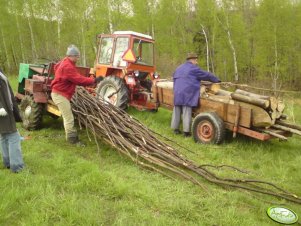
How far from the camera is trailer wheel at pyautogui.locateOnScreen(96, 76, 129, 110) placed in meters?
8.49

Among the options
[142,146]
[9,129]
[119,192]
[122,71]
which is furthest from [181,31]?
[119,192]

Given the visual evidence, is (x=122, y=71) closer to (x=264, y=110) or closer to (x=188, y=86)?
(x=188, y=86)

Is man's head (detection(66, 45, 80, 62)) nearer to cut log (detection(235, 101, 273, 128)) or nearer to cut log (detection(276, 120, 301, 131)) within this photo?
cut log (detection(235, 101, 273, 128))

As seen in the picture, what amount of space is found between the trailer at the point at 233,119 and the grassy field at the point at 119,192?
1.42 ft

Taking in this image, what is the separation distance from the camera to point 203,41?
1059 inches

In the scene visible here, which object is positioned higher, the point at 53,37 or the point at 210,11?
the point at 210,11

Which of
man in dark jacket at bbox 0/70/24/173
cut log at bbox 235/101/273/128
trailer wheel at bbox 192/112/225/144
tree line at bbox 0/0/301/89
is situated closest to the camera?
man in dark jacket at bbox 0/70/24/173

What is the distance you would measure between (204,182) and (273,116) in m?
2.24

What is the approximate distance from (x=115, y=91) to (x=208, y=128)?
10.1ft

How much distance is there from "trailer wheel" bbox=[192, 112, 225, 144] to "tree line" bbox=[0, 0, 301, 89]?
14.4 metres

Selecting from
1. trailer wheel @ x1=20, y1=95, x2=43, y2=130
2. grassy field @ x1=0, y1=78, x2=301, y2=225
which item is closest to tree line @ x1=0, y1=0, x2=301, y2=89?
trailer wheel @ x1=20, y1=95, x2=43, y2=130

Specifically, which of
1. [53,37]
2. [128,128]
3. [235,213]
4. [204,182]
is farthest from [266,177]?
[53,37]

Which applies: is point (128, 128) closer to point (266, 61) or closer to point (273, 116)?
point (273, 116)

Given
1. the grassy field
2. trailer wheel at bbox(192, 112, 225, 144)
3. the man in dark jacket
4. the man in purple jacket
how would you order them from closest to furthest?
1. the grassy field
2. the man in dark jacket
3. trailer wheel at bbox(192, 112, 225, 144)
4. the man in purple jacket
